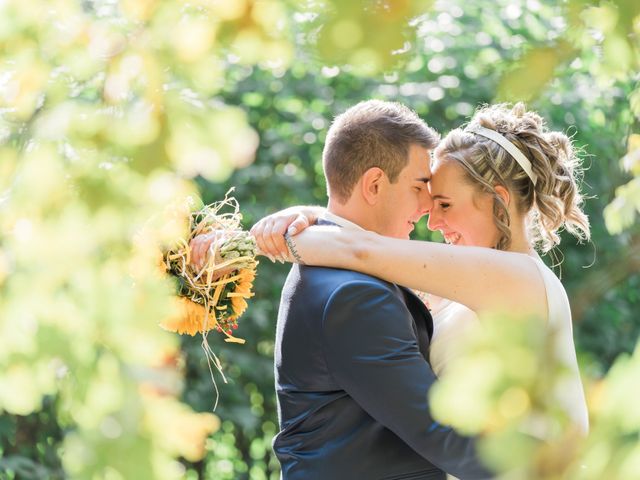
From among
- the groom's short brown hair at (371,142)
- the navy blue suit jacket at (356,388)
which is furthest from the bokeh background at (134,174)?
the groom's short brown hair at (371,142)

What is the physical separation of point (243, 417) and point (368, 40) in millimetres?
3662

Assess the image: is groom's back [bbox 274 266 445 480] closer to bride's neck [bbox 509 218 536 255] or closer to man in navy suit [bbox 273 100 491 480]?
man in navy suit [bbox 273 100 491 480]

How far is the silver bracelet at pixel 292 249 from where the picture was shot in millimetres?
2461

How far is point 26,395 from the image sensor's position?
1.22 meters

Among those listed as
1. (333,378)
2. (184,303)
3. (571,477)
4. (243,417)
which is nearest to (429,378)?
(333,378)

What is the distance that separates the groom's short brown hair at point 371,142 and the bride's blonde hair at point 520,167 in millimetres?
160

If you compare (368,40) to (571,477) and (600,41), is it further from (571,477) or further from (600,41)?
(600,41)

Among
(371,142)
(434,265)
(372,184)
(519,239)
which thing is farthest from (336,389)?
(519,239)

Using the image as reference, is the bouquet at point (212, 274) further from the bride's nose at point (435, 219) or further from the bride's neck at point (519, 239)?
the bride's neck at point (519, 239)

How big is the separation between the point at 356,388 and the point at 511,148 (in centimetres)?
93

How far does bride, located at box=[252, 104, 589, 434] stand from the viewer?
2387 millimetres

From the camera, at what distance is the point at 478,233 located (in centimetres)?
273

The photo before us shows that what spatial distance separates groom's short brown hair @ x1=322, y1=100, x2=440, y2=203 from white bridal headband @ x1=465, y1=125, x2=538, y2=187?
0.23 m

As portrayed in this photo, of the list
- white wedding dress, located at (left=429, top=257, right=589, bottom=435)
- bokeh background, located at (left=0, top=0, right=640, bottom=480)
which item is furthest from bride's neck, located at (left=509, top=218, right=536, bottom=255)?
bokeh background, located at (left=0, top=0, right=640, bottom=480)
